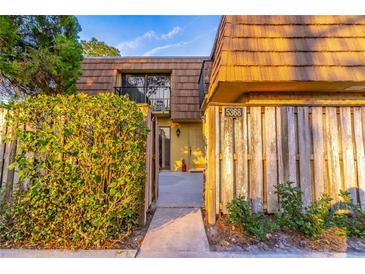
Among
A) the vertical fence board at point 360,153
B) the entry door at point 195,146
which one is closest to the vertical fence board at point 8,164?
the vertical fence board at point 360,153

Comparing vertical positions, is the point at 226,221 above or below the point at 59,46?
below

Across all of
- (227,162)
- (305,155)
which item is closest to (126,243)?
(227,162)

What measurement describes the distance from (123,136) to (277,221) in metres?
2.41

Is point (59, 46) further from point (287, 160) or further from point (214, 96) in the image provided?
point (287, 160)

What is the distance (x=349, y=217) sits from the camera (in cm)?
297

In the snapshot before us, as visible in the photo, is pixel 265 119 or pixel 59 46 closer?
pixel 265 119

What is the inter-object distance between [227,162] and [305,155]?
120cm

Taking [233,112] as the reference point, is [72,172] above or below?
below

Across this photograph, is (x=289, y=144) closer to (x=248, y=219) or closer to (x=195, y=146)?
(x=248, y=219)

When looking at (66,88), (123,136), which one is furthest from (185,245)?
(66,88)

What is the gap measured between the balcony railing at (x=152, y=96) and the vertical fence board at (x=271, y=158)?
7800 millimetres

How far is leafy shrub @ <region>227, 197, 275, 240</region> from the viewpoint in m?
2.57

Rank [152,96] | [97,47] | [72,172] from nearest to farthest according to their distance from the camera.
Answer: [72,172]
[152,96]
[97,47]

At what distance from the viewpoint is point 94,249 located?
7.76 ft
